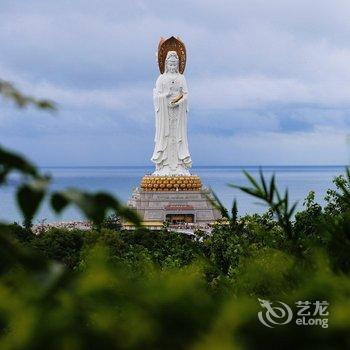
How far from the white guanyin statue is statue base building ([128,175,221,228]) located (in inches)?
30.4

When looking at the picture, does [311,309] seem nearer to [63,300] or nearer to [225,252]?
[63,300]

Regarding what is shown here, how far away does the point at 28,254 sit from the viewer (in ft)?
4.17

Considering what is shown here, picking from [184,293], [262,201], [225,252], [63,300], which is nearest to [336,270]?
[262,201]

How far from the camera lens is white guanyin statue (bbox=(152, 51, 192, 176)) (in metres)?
25.6

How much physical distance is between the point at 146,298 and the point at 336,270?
0.76m

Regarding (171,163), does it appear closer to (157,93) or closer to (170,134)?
(170,134)

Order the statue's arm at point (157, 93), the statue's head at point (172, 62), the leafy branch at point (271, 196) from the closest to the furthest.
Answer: the leafy branch at point (271, 196)
the statue's head at point (172, 62)
the statue's arm at point (157, 93)

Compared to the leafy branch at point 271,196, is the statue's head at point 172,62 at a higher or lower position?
higher

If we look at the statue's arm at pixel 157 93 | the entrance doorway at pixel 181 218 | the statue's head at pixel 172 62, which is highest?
the statue's head at pixel 172 62

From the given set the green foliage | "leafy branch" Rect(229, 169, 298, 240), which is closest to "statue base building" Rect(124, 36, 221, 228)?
"leafy branch" Rect(229, 169, 298, 240)

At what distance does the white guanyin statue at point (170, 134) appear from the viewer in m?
25.6

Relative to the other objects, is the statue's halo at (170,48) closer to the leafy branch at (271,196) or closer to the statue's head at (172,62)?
the statue's head at (172,62)

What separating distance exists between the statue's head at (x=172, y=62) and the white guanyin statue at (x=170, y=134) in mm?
383

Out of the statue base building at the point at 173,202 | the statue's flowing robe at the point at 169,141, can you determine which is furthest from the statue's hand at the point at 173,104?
the statue base building at the point at 173,202
